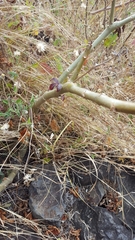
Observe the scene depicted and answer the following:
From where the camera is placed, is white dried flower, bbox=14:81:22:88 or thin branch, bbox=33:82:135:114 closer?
thin branch, bbox=33:82:135:114

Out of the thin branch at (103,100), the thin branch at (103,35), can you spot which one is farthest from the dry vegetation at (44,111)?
the thin branch at (103,100)

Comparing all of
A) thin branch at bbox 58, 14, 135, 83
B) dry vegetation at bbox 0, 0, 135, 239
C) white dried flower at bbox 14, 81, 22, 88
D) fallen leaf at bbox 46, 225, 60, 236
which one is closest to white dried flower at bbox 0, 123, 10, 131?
dry vegetation at bbox 0, 0, 135, 239

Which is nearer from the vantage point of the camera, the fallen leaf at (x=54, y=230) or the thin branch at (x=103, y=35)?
the thin branch at (x=103, y=35)

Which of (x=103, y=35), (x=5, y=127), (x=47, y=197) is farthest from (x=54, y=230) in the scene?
(x=103, y=35)

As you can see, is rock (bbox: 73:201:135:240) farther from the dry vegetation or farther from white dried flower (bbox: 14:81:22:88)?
white dried flower (bbox: 14:81:22:88)

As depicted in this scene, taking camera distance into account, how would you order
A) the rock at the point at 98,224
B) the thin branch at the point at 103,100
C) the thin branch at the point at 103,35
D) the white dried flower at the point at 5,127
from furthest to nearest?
the rock at the point at 98,224 < the white dried flower at the point at 5,127 < the thin branch at the point at 103,35 < the thin branch at the point at 103,100

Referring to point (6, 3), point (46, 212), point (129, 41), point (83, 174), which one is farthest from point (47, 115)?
point (129, 41)

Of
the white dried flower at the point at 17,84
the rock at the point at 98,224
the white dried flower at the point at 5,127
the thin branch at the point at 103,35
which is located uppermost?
the thin branch at the point at 103,35

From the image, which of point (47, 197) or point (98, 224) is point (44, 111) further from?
point (98, 224)

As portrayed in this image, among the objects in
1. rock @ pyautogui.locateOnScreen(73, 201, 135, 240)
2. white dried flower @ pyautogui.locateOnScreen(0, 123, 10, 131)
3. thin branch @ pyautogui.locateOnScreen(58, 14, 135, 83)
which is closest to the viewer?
thin branch @ pyautogui.locateOnScreen(58, 14, 135, 83)

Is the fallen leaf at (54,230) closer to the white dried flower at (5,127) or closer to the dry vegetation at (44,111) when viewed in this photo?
the dry vegetation at (44,111)

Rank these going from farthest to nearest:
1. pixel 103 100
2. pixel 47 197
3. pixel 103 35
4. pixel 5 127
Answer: pixel 47 197 → pixel 5 127 → pixel 103 35 → pixel 103 100

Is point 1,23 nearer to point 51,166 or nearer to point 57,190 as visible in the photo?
point 51,166

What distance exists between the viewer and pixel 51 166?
1.21m
